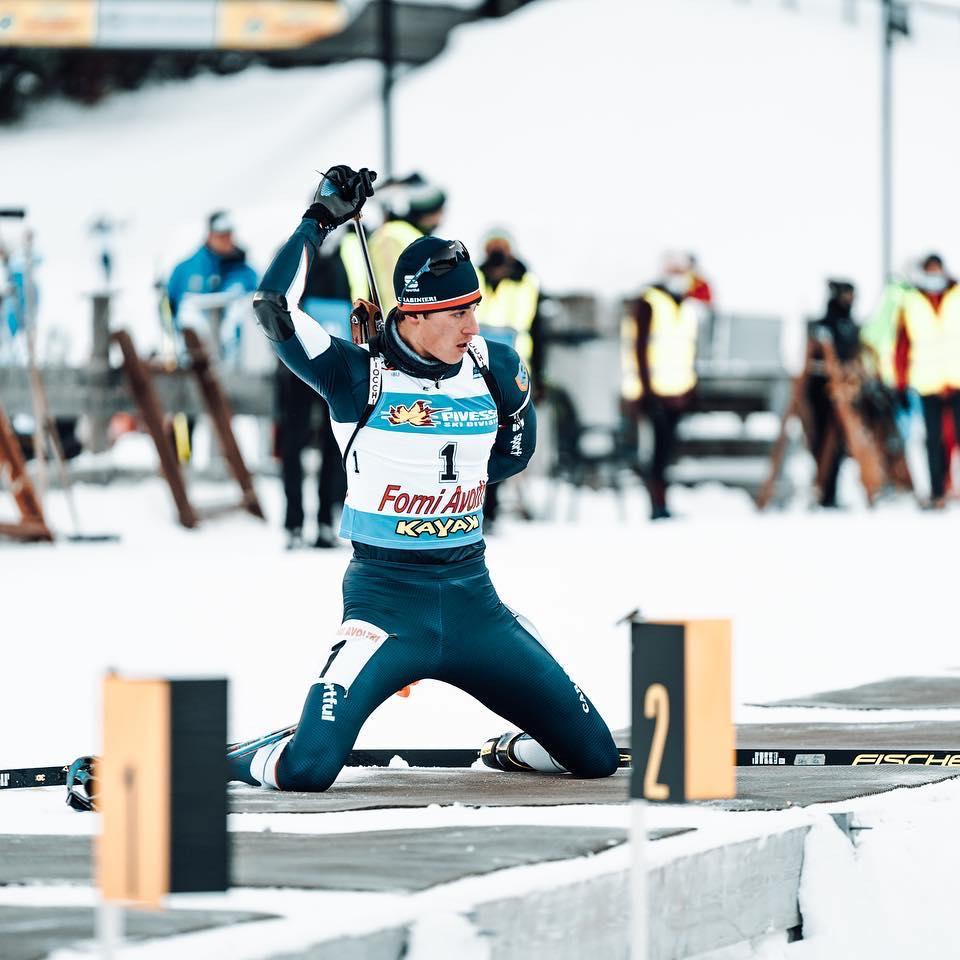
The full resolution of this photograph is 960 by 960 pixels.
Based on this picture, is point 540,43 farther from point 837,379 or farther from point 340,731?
point 340,731

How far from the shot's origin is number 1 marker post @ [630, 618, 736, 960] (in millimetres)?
3072

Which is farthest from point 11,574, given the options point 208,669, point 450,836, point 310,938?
point 310,938

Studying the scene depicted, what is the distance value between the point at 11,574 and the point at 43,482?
1896 mm

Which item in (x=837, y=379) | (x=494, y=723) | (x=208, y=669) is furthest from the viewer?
(x=837, y=379)

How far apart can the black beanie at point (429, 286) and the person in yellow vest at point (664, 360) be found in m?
10.3

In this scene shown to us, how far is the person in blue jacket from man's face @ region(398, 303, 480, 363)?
953 centimetres

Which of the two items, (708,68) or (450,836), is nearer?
(450,836)

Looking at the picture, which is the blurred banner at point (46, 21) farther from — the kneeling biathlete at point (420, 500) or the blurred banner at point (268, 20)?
the kneeling biathlete at point (420, 500)

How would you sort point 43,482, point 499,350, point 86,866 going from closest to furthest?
point 86,866 < point 499,350 < point 43,482

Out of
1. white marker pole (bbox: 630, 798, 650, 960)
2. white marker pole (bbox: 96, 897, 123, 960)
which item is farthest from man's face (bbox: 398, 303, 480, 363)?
white marker pole (bbox: 96, 897, 123, 960)

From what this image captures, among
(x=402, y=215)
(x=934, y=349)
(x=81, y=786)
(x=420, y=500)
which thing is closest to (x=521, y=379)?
(x=420, y=500)

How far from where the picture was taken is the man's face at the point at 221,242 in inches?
554

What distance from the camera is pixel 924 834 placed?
409cm

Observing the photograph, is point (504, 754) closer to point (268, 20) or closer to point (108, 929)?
point (108, 929)
